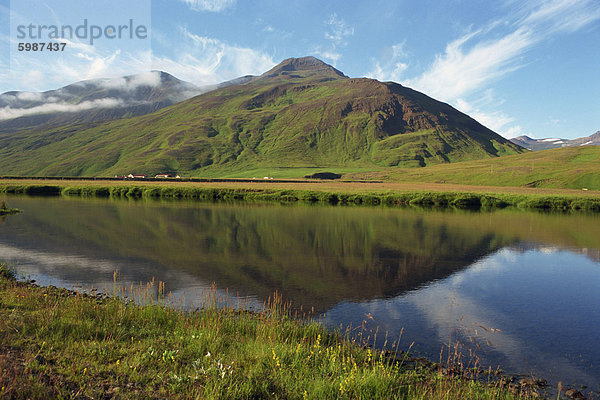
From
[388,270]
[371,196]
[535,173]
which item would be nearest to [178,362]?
[388,270]

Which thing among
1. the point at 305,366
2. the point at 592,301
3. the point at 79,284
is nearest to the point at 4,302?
the point at 79,284

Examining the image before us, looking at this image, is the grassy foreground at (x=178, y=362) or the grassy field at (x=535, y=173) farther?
the grassy field at (x=535, y=173)

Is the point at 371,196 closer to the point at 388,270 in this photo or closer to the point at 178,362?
the point at 388,270

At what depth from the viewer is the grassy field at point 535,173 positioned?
420ft

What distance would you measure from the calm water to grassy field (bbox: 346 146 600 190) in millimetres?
94672

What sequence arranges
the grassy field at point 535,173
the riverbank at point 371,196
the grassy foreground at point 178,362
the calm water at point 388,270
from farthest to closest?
the grassy field at point 535,173, the riverbank at point 371,196, the calm water at point 388,270, the grassy foreground at point 178,362

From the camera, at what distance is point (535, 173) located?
142 meters

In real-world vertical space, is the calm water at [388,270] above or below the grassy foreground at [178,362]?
below

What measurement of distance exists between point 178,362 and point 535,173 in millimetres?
163329

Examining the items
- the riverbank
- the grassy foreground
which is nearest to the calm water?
the grassy foreground

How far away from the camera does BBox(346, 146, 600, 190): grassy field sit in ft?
420

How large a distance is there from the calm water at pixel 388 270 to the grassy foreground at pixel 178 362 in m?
4.28

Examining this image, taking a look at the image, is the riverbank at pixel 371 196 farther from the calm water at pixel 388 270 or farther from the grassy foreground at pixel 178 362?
the grassy foreground at pixel 178 362

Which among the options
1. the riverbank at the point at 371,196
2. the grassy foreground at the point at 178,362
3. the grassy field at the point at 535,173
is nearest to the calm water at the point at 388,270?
the grassy foreground at the point at 178,362
